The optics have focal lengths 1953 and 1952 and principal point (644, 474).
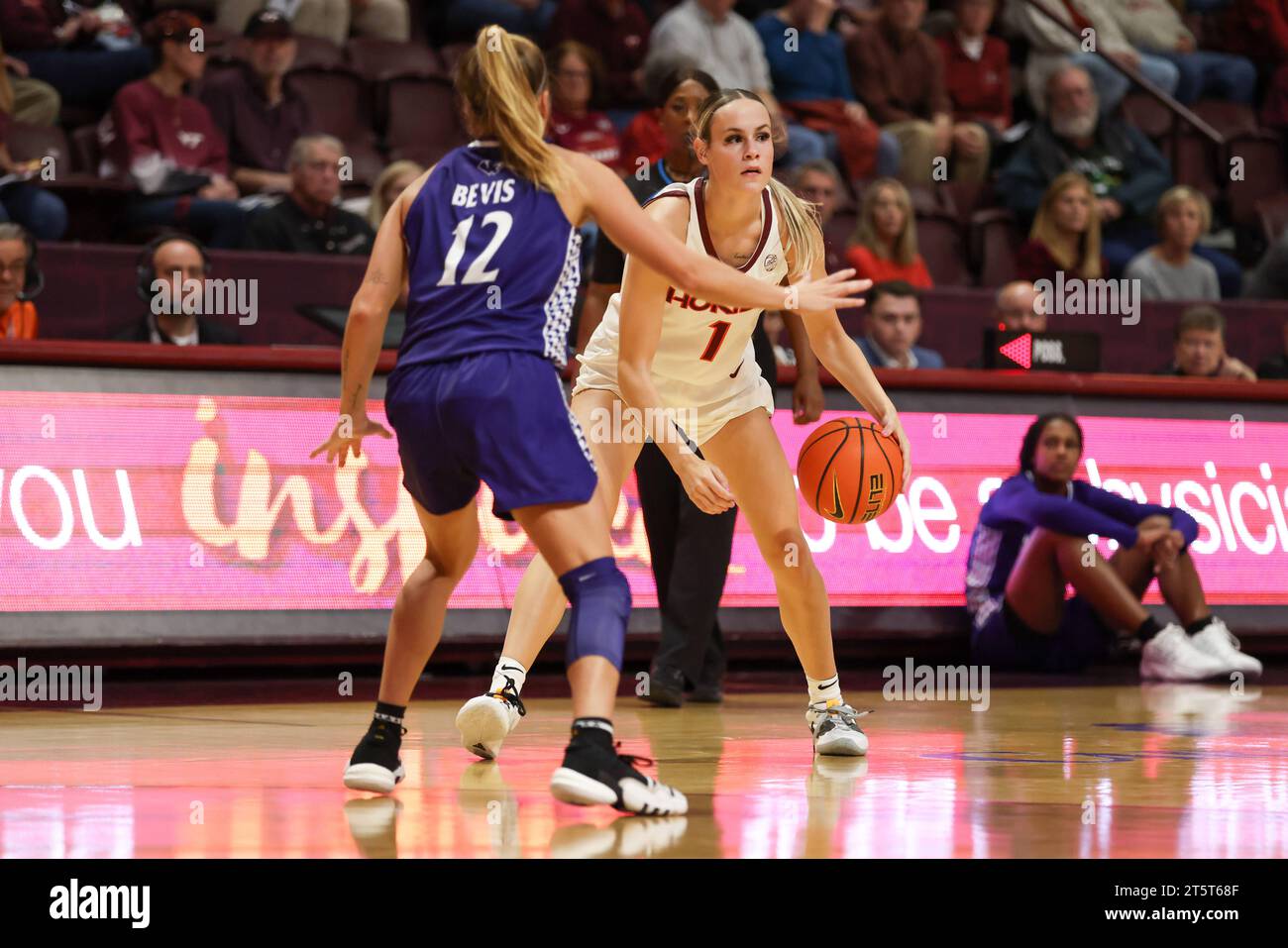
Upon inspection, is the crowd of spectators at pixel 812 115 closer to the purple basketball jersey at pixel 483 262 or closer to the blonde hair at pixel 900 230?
the blonde hair at pixel 900 230

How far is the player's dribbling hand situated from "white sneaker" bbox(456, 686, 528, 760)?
1054 mm

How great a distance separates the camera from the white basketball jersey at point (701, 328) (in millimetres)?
6059

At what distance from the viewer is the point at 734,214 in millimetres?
6035

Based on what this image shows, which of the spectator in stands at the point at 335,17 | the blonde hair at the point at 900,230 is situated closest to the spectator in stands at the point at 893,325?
the blonde hair at the point at 900,230

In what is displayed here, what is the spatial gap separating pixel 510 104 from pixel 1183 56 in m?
11.8

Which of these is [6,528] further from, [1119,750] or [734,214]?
[1119,750]

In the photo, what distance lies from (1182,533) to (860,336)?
231cm

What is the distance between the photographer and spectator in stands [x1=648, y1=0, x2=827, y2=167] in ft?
41.5

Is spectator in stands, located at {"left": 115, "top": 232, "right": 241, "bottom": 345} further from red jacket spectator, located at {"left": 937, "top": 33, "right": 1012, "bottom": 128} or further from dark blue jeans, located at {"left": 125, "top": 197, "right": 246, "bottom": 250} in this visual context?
red jacket spectator, located at {"left": 937, "top": 33, "right": 1012, "bottom": 128}

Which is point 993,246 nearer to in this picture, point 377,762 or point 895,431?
point 895,431

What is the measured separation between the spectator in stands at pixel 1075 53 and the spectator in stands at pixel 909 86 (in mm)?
808

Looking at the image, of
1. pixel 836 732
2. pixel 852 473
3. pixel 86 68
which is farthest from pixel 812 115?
pixel 836 732

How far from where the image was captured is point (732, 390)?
248 inches
